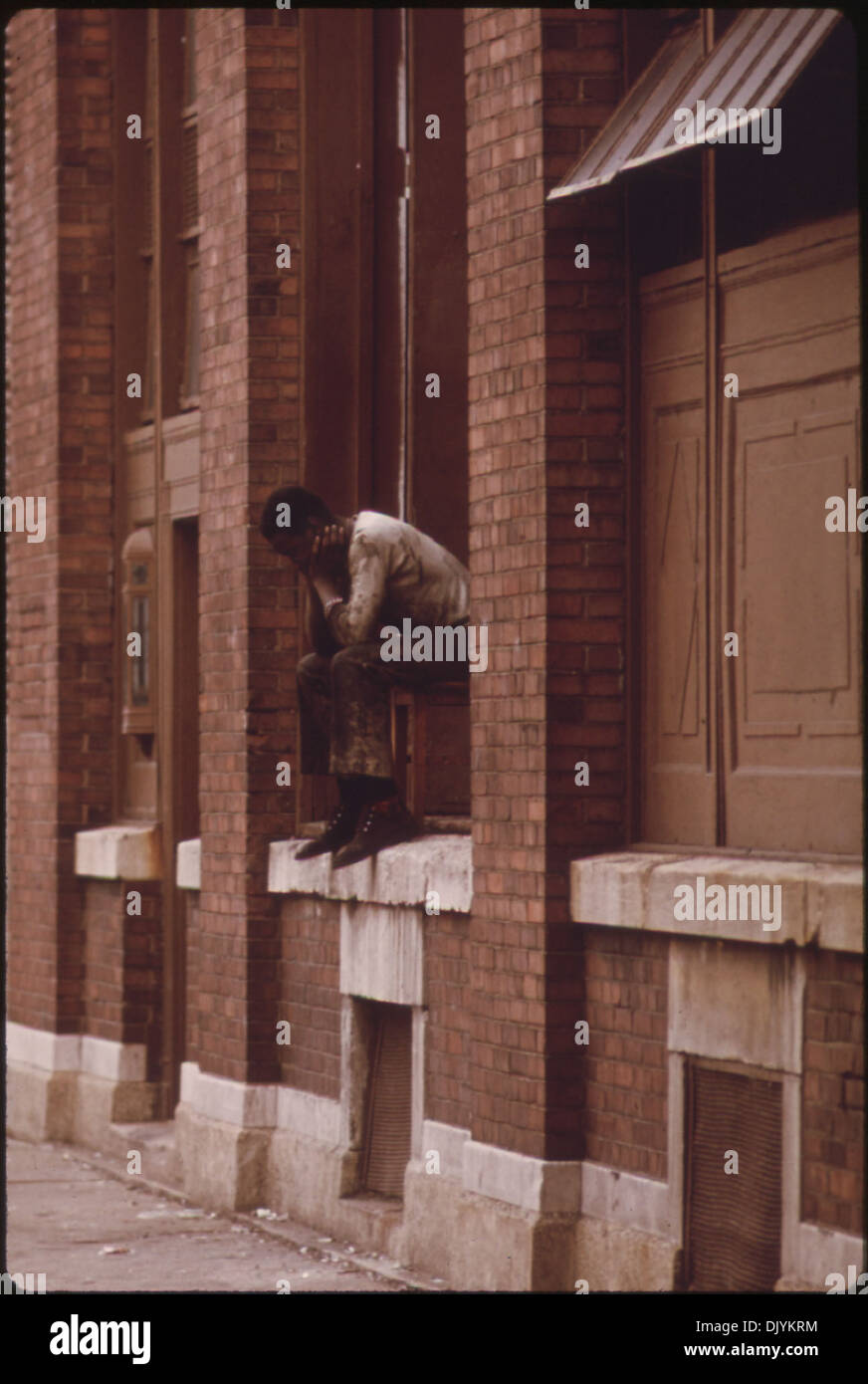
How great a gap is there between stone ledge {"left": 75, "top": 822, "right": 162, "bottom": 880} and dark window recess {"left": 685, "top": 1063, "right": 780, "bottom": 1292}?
5832mm

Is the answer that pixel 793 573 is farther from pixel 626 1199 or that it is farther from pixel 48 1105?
pixel 48 1105

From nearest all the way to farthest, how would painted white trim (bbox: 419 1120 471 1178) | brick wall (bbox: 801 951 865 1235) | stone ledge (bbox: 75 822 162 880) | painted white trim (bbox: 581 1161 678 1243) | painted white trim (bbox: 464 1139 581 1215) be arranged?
brick wall (bbox: 801 951 865 1235), painted white trim (bbox: 581 1161 678 1243), painted white trim (bbox: 464 1139 581 1215), painted white trim (bbox: 419 1120 471 1178), stone ledge (bbox: 75 822 162 880)

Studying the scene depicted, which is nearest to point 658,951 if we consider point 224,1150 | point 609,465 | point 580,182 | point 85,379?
point 609,465

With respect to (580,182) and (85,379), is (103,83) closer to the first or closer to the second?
(85,379)

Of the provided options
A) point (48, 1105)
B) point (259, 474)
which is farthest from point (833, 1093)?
point (48, 1105)

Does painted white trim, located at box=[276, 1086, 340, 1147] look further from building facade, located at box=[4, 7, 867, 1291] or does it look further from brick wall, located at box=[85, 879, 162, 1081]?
brick wall, located at box=[85, 879, 162, 1081]

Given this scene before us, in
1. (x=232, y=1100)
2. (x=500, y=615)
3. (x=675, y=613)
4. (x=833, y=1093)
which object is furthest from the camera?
(x=232, y=1100)

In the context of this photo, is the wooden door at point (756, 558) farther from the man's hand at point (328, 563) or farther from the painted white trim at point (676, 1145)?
the man's hand at point (328, 563)

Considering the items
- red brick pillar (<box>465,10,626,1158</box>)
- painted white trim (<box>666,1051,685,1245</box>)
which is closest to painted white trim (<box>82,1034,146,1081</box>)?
red brick pillar (<box>465,10,626,1158</box>)

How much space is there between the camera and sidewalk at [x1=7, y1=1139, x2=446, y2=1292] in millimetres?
9492

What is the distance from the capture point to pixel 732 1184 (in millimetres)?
7602

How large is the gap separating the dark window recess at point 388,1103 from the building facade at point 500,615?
2cm

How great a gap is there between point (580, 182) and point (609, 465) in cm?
98

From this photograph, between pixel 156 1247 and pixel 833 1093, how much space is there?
440 cm
